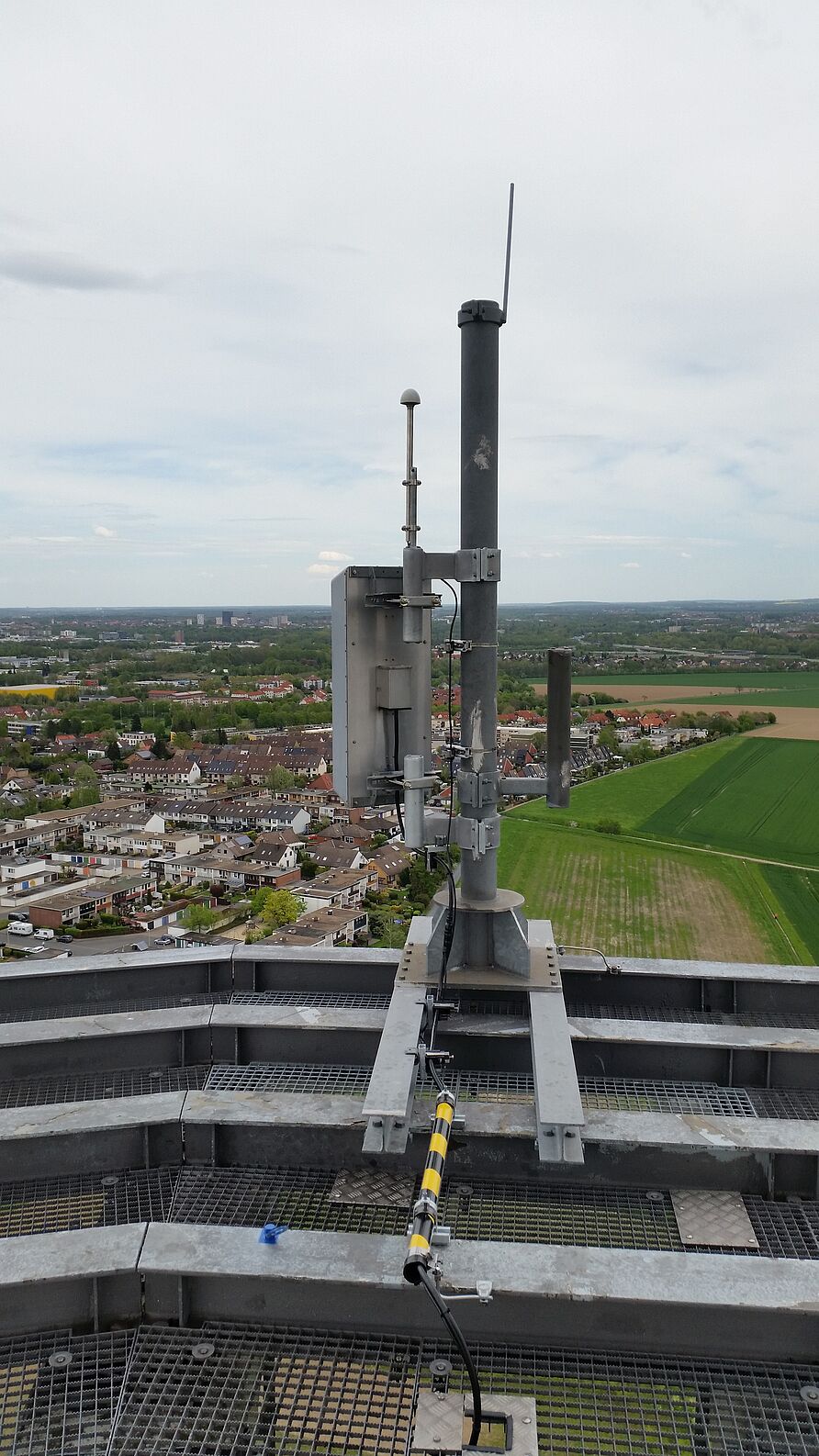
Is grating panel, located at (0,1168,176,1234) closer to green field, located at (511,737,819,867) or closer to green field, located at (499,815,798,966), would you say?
green field, located at (499,815,798,966)

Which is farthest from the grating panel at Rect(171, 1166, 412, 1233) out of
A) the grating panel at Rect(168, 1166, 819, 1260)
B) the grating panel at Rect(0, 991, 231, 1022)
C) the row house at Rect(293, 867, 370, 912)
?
the row house at Rect(293, 867, 370, 912)

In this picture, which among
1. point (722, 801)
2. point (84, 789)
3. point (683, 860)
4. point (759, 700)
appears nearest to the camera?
point (683, 860)

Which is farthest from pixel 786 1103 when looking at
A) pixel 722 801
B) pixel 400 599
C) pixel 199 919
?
pixel 722 801

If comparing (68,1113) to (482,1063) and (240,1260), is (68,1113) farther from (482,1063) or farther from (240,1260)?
(482,1063)

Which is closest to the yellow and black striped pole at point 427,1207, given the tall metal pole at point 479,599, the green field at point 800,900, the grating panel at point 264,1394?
the grating panel at point 264,1394

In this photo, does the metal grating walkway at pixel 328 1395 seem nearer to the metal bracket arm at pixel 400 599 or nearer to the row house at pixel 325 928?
the metal bracket arm at pixel 400 599

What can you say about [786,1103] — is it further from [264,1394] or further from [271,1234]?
[264,1394]
